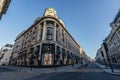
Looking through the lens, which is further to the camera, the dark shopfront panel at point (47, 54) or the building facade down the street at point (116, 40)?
the building facade down the street at point (116, 40)

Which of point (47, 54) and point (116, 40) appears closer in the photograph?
point (47, 54)

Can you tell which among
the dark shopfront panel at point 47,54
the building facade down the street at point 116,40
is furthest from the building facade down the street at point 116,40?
the dark shopfront panel at point 47,54

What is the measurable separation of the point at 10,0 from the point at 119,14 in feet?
160

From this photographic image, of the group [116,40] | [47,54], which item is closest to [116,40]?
[116,40]

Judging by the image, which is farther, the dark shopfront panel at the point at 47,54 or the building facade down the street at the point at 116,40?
the building facade down the street at the point at 116,40

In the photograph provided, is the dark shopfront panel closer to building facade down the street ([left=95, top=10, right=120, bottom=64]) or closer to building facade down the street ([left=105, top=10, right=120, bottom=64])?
building facade down the street ([left=95, top=10, right=120, bottom=64])

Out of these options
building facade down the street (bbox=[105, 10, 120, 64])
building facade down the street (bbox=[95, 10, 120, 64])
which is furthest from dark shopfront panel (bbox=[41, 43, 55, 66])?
building facade down the street (bbox=[105, 10, 120, 64])

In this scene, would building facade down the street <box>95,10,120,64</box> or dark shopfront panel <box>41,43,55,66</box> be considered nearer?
dark shopfront panel <box>41,43,55,66</box>

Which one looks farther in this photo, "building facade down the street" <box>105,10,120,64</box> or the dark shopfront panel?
"building facade down the street" <box>105,10,120,64</box>

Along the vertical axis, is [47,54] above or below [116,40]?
below

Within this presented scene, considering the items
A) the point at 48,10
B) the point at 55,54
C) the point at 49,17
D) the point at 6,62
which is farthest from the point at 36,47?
the point at 6,62

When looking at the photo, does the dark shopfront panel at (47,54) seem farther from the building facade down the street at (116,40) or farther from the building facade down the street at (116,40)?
the building facade down the street at (116,40)

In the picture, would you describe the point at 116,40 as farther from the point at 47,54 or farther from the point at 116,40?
the point at 47,54

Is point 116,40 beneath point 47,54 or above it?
above
